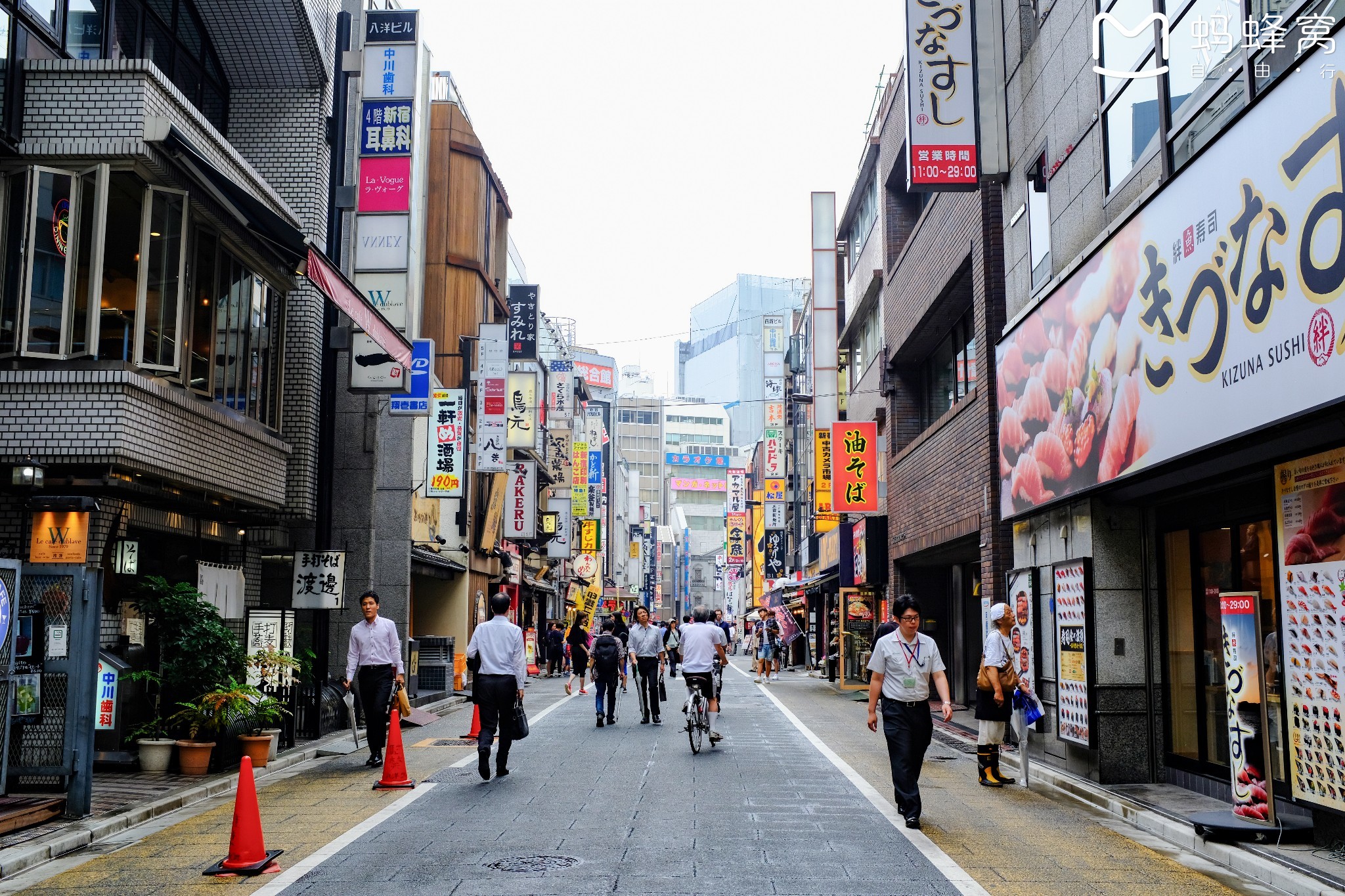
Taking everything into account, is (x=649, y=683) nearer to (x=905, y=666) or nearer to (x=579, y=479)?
(x=905, y=666)

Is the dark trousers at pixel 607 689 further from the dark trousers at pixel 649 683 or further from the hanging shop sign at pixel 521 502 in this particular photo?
the hanging shop sign at pixel 521 502

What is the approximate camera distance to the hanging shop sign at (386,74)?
66.1 ft

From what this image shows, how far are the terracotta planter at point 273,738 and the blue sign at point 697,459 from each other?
470ft

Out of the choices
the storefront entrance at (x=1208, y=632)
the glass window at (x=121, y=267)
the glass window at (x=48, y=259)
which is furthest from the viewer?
the glass window at (x=121, y=267)

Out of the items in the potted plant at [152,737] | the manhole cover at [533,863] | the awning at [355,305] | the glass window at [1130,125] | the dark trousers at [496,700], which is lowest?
the manhole cover at [533,863]

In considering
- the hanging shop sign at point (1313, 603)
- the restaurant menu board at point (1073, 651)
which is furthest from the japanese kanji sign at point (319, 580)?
the hanging shop sign at point (1313, 603)

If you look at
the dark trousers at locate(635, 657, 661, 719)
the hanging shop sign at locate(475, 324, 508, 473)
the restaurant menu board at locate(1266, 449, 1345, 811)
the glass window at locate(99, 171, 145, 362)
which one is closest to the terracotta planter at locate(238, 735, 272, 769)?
the glass window at locate(99, 171, 145, 362)

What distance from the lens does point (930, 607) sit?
2825cm

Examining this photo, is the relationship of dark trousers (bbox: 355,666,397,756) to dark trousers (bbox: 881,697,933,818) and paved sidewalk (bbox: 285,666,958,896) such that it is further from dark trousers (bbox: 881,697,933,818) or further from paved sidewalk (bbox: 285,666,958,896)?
dark trousers (bbox: 881,697,933,818)

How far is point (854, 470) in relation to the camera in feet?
99.3

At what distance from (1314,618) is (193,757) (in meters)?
10.8

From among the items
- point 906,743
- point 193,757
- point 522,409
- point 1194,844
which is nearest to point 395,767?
point 193,757

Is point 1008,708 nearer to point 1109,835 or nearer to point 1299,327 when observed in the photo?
point 1109,835

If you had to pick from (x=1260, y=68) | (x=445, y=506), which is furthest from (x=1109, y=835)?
(x=445, y=506)
